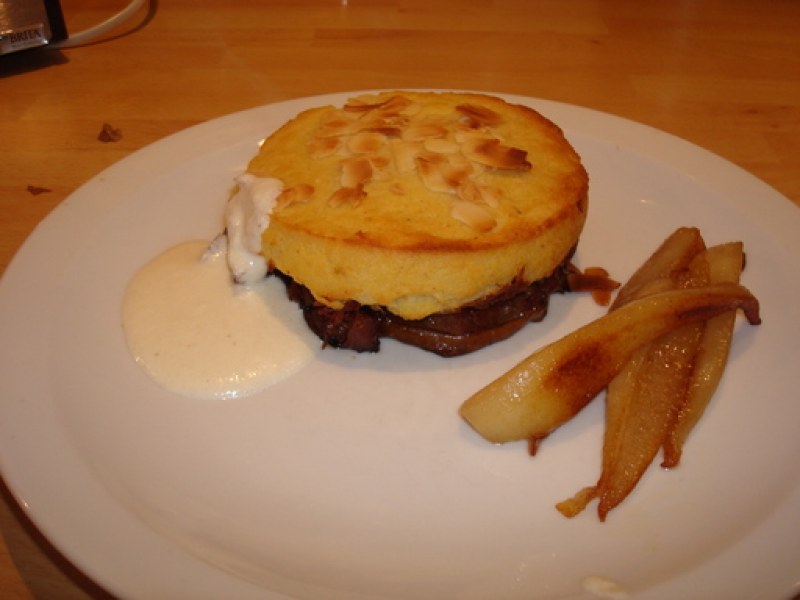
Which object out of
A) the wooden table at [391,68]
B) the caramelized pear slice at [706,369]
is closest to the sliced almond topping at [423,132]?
the caramelized pear slice at [706,369]

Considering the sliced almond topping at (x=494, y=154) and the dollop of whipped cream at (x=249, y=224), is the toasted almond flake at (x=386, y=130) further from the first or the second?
the dollop of whipped cream at (x=249, y=224)

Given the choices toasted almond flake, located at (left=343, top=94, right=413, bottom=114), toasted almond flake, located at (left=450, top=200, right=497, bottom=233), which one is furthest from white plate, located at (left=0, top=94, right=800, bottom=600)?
toasted almond flake, located at (left=343, top=94, right=413, bottom=114)

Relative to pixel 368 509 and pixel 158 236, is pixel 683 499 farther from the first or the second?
pixel 158 236

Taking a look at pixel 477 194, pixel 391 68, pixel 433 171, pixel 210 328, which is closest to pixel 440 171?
pixel 433 171

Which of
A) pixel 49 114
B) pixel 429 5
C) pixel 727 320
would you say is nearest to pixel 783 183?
pixel 727 320

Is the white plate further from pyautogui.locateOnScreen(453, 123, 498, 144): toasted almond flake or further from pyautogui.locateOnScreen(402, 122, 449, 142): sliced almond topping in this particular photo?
pyautogui.locateOnScreen(402, 122, 449, 142): sliced almond topping

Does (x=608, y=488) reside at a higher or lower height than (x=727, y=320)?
lower

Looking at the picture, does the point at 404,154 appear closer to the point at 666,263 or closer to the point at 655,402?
the point at 666,263
